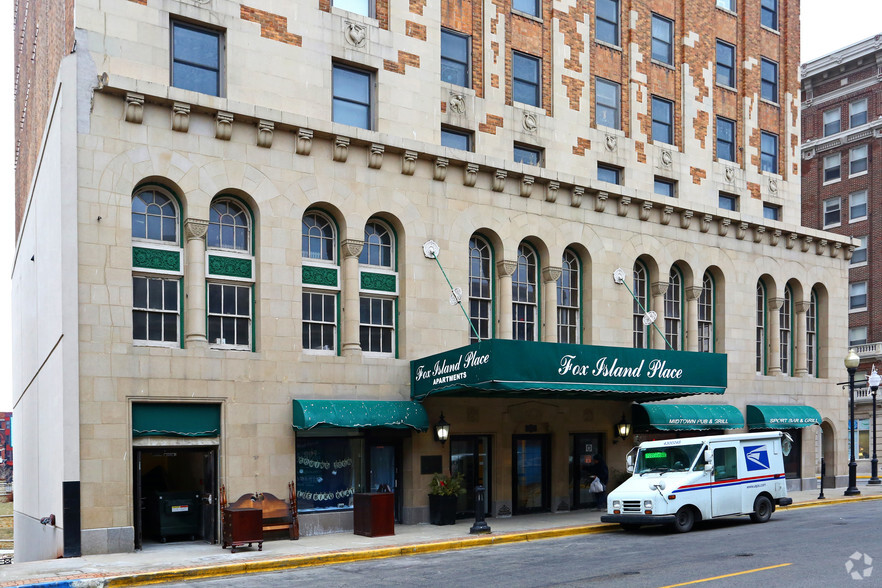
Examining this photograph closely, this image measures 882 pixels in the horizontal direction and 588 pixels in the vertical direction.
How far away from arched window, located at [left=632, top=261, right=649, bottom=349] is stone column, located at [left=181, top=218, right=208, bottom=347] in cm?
1401

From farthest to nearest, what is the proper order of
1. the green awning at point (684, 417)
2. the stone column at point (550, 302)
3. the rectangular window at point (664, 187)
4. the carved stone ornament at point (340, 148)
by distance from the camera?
the rectangular window at point (664, 187), the green awning at point (684, 417), the stone column at point (550, 302), the carved stone ornament at point (340, 148)

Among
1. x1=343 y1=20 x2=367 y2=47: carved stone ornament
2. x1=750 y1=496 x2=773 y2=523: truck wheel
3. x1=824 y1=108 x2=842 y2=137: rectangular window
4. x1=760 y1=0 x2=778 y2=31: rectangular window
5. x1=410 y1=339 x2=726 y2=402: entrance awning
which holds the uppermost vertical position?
x1=824 y1=108 x2=842 y2=137: rectangular window

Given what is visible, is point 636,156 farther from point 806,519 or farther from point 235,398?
point 235,398

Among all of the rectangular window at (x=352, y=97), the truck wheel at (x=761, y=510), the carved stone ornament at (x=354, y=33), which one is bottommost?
the truck wheel at (x=761, y=510)

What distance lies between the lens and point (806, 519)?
22.5 m

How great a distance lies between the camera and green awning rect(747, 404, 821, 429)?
30781 millimetres

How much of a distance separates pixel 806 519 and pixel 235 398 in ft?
46.7

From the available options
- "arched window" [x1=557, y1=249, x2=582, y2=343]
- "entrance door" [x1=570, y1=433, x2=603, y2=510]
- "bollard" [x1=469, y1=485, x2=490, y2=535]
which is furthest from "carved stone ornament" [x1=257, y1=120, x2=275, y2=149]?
"entrance door" [x1=570, y1=433, x2=603, y2=510]

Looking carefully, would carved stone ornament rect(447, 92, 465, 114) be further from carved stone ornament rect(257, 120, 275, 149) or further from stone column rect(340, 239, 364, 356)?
carved stone ornament rect(257, 120, 275, 149)

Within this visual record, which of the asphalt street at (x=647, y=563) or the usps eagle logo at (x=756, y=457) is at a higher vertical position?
the usps eagle logo at (x=756, y=457)

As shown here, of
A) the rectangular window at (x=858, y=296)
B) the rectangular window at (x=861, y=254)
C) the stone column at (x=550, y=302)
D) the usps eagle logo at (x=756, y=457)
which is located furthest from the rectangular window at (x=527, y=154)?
the rectangular window at (x=858, y=296)

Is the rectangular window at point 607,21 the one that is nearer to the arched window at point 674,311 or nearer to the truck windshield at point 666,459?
the arched window at point 674,311

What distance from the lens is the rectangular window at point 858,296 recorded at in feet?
199

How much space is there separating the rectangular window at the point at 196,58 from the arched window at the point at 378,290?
5.26m
